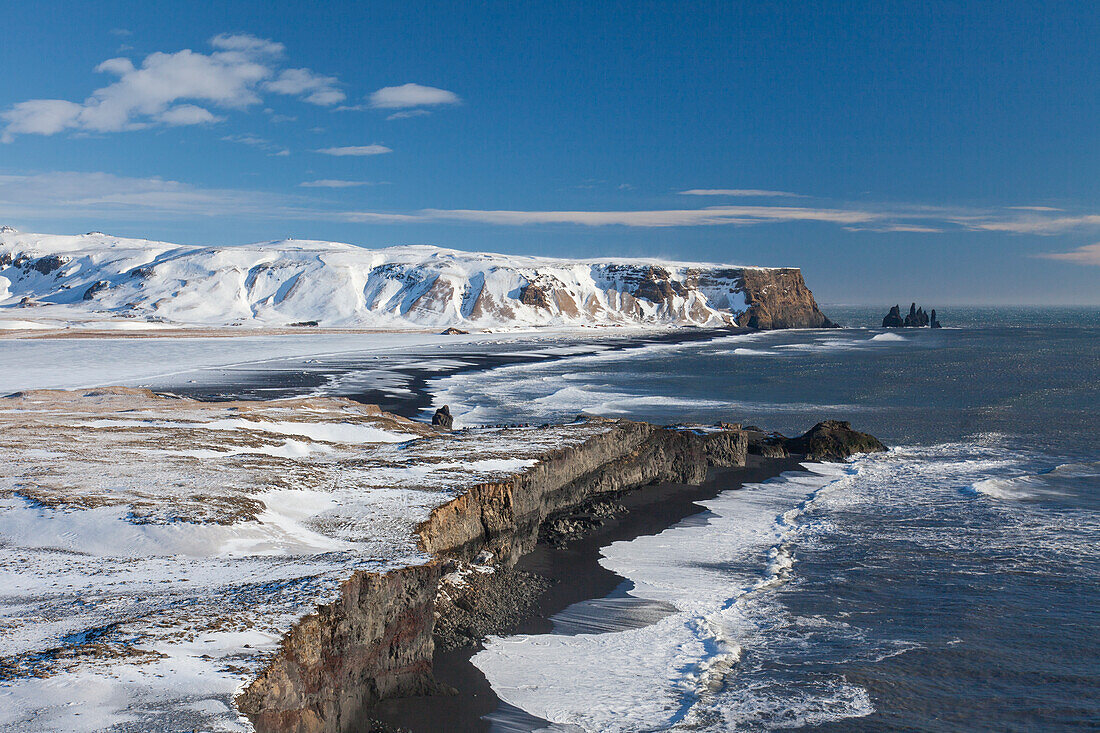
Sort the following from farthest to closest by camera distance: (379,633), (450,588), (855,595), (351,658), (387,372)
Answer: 1. (387,372)
2. (855,595)
3. (450,588)
4. (379,633)
5. (351,658)

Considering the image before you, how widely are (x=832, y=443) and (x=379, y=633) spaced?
2626 cm

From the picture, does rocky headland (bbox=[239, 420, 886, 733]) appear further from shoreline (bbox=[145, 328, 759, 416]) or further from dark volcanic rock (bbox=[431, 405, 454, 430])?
shoreline (bbox=[145, 328, 759, 416])

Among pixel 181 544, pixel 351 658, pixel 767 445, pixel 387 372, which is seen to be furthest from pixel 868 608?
pixel 387 372

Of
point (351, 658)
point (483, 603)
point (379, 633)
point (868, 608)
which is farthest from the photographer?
point (868, 608)

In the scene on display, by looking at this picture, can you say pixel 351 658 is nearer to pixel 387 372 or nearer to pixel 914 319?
pixel 387 372

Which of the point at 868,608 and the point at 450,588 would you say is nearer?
the point at 450,588

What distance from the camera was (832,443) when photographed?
32500 millimetres

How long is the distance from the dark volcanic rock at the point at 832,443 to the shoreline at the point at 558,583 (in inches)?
40.8

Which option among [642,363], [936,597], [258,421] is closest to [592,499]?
[936,597]

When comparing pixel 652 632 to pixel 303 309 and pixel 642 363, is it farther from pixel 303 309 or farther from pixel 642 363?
pixel 303 309

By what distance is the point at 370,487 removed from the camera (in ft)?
54.2

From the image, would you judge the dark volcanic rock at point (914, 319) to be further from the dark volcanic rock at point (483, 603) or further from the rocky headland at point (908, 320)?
the dark volcanic rock at point (483, 603)

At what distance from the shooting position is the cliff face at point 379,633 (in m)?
8.81

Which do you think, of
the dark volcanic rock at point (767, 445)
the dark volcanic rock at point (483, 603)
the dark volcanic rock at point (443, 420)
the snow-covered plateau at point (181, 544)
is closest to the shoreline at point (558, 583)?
the dark volcanic rock at point (483, 603)
